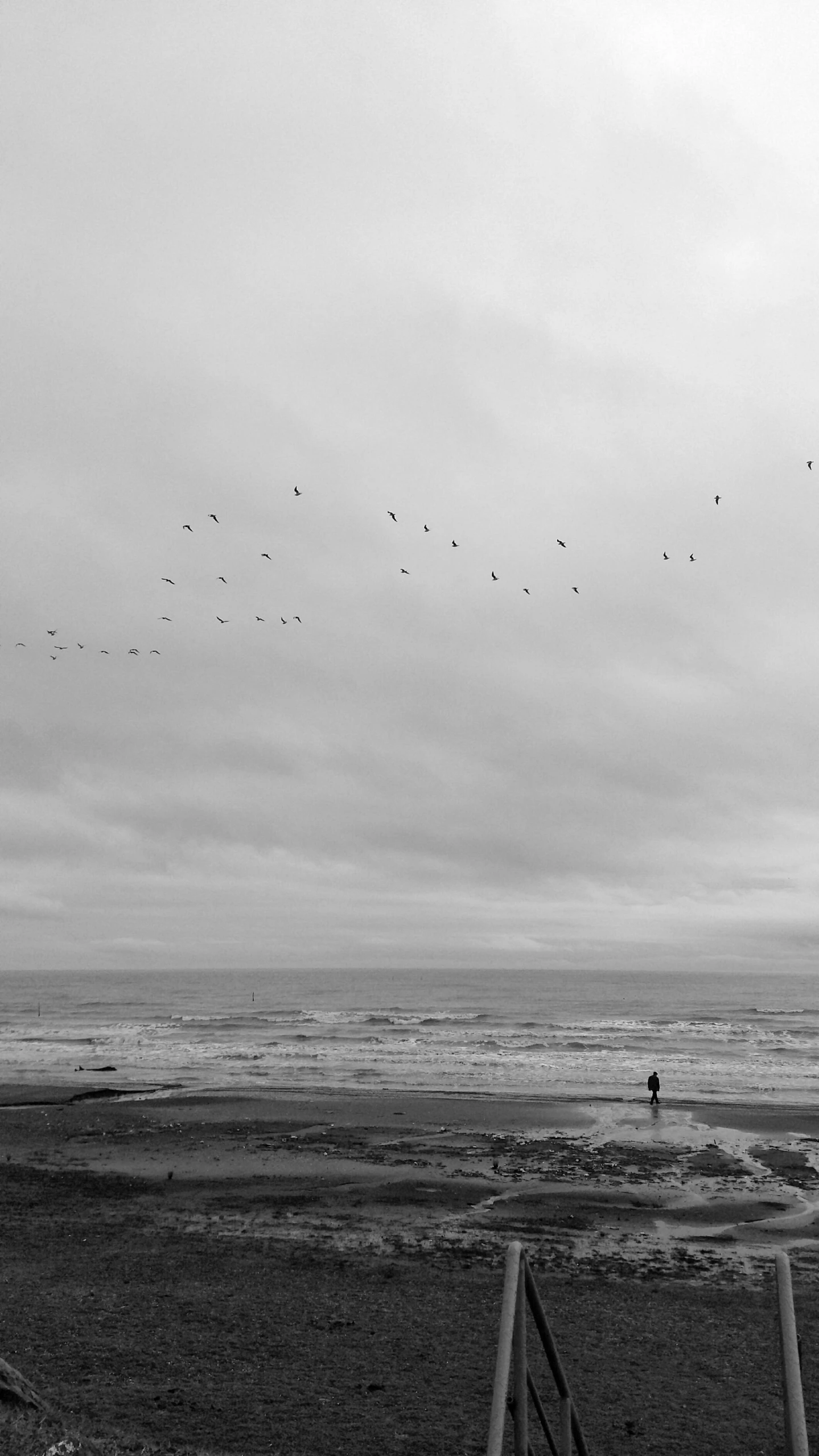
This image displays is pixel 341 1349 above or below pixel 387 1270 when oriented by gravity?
above

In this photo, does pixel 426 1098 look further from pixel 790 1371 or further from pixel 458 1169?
pixel 790 1371

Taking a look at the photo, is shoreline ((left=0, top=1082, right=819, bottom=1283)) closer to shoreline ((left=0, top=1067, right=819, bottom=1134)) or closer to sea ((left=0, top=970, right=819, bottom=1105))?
shoreline ((left=0, top=1067, right=819, bottom=1134))

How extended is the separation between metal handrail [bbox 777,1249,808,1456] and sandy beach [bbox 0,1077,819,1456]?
305 inches

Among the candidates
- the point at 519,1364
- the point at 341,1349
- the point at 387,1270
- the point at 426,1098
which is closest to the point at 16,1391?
the point at 341,1349

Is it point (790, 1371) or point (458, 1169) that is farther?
point (458, 1169)

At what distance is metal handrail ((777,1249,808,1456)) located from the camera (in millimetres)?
4559

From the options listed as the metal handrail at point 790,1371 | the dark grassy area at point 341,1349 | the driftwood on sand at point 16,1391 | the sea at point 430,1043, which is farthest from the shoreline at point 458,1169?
the metal handrail at point 790,1371

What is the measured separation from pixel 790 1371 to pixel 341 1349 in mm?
11313

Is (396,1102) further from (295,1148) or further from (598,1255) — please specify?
(598,1255)

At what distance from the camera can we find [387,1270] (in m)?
17.8

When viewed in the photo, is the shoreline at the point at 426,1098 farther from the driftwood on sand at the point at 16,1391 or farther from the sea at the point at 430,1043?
the driftwood on sand at the point at 16,1391

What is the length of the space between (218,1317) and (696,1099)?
3141 centimetres

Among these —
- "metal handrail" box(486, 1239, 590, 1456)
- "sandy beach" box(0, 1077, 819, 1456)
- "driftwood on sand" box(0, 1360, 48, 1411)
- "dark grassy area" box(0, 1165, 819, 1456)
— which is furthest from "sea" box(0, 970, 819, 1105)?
"metal handrail" box(486, 1239, 590, 1456)

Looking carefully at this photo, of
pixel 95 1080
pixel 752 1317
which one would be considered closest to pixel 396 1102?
pixel 95 1080
